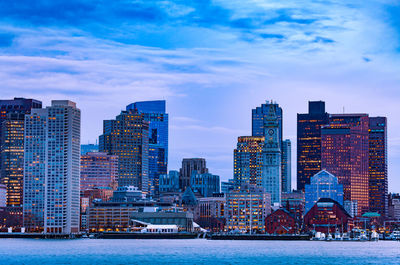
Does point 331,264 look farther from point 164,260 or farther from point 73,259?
point 73,259

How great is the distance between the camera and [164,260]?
17750cm

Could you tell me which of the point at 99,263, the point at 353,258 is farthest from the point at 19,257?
the point at 353,258

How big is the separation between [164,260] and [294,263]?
27.9 meters

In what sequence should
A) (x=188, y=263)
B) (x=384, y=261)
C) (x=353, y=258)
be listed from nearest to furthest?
(x=188, y=263) < (x=384, y=261) < (x=353, y=258)

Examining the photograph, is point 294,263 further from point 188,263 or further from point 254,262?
point 188,263

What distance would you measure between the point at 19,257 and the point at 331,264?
7083cm

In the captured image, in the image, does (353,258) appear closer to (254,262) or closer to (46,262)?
(254,262)

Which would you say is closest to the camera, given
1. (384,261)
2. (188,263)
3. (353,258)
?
(188,263)

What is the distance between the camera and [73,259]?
593 feet

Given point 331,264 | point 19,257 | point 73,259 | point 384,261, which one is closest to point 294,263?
point 331,264

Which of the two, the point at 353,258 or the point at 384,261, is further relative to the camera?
the point at 353,258

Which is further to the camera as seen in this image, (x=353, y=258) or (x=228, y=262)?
(x=353, y=258)

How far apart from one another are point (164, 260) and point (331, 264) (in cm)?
3554

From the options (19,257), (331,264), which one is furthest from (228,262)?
(19,257)
